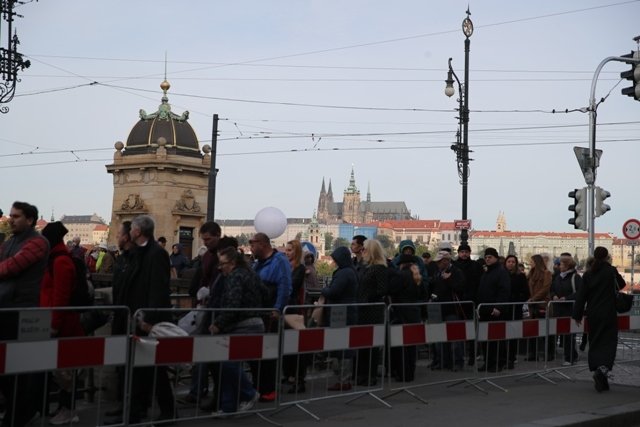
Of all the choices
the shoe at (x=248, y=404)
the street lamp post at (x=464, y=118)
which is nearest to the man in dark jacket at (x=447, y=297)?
the shoe at (x=248, y=404)

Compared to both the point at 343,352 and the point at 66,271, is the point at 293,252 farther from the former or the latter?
the point at 66,271

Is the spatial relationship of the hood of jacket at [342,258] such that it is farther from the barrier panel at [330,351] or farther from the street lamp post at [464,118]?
the street lamp post at [464,118]

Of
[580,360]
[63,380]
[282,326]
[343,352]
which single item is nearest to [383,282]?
[343,352]

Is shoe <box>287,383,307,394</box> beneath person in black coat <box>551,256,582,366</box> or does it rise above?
beneath

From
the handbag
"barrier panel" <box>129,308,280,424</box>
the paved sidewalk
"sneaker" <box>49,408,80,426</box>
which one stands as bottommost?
the paved sidewalk

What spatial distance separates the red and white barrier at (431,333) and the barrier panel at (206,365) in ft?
6.38

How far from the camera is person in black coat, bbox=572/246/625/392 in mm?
11852

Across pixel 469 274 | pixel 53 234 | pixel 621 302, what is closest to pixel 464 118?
pixel 469 274

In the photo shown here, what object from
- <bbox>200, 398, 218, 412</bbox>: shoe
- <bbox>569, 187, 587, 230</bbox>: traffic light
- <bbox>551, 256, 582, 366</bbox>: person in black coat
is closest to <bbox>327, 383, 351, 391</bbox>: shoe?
<bbox>200, 398, 218, 412</bbox>: shoe

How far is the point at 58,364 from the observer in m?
7.03

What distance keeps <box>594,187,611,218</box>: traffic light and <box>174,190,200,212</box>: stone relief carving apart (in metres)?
14.4

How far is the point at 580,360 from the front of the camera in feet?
45.4

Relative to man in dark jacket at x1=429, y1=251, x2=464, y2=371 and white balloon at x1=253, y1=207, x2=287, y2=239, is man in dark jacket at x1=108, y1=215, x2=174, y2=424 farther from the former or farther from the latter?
white balloon at x1=253, y1=207, x2=287, y2=239

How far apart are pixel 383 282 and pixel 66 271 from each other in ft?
15.1
